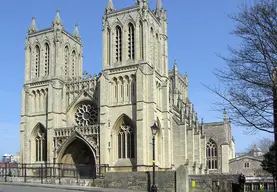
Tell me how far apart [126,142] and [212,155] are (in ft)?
94.3

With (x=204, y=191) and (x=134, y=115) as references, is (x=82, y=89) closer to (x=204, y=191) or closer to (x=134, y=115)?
(x=134, y=115)

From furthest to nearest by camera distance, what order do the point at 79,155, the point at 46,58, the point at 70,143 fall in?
1. the point at 46,58
2. the point at 79,155
3. the point at 70,143

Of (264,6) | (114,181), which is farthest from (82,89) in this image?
(264,6)

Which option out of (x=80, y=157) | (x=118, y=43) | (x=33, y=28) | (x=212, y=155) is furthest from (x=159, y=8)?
(x=212, y=155)

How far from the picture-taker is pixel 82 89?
45.8 m

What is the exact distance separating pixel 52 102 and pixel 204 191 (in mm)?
24711

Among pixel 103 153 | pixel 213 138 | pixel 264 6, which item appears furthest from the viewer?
pixel 213 138

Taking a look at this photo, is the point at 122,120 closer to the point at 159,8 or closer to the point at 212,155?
the point at 159,8

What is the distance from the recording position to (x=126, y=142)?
4144 centimetres

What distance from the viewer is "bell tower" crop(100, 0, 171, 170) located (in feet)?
133

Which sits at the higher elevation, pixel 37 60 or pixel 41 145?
pixel 37 60

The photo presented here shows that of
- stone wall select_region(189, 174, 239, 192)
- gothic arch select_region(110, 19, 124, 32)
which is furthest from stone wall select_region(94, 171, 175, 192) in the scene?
gothic arch select_region(110, 19, 124, 32)

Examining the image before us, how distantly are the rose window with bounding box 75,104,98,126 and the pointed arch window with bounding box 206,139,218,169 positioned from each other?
27175mm

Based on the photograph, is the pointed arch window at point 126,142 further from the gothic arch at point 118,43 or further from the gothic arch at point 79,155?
the gothic arch at point 118,43
